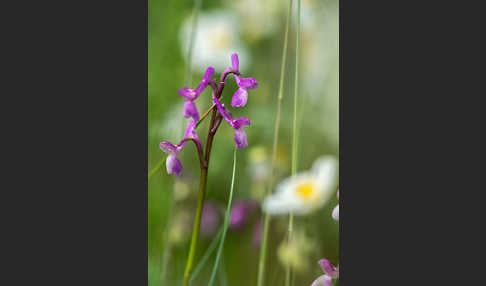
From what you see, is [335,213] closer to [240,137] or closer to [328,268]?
[328,268]

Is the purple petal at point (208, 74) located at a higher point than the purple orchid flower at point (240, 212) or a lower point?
higher

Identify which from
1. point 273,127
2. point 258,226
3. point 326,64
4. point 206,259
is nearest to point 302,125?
point 273,127

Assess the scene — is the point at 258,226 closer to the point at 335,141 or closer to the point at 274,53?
the point at 335,141

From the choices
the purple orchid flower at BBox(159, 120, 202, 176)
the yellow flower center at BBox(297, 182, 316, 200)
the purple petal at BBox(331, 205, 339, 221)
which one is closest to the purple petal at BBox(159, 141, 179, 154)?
the purple orchid flower at BBox(159, 120, 202, 176)

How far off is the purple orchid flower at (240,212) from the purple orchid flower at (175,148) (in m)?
0.31

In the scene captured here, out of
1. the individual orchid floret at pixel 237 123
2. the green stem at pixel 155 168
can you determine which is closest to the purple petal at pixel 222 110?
the individual orchid floret at pixel 237 123

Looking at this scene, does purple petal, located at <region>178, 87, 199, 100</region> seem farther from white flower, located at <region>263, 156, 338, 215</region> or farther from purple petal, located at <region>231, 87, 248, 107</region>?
white flower, located at <region>263, 156, 338, 215</region>

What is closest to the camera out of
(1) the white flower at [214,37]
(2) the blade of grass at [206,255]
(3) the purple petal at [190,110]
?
(3) the purple petal at [190,110]

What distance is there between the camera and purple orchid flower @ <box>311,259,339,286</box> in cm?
215

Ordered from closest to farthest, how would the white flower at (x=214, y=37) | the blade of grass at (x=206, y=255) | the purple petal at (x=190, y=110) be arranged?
1. the purple petal at (x=190, y=110)
2. the blade of grass at (x=206, y=255)
3. the white flower at (x=214, y=37)

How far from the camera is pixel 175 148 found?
200cm

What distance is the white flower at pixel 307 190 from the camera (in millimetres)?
2199

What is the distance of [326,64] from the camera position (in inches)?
88.6

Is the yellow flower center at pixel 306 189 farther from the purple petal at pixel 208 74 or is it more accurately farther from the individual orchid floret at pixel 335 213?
the purple petal at pixel 208 74
